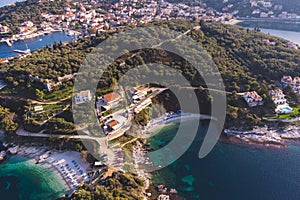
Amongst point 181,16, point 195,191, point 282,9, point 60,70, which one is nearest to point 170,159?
point 195,191

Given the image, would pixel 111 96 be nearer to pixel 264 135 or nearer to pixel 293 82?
pixel 264 135

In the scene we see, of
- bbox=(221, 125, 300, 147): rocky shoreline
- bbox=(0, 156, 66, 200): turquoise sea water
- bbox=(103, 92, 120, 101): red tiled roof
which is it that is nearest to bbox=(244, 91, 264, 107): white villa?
bbox=(221, 125, 300, 147): rocky shoreline

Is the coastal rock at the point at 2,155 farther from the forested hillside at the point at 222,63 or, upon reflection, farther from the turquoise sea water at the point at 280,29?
the turquoise sea water at the point at 280,29

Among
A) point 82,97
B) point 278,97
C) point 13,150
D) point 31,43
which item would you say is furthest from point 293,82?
point 31,43

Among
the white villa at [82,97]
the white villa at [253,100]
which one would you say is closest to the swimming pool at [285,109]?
the white villa at [253,100]

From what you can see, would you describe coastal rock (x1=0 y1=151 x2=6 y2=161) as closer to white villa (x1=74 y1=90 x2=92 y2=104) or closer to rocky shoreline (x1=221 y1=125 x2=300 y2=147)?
white villa (x1=74 y1=90 x2=92 y2=104)
